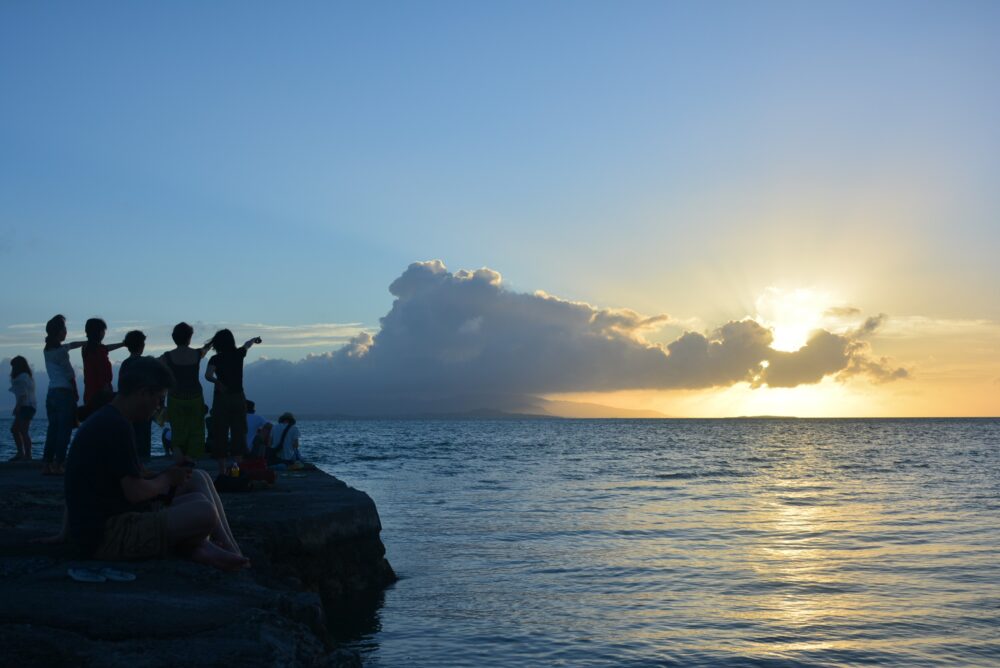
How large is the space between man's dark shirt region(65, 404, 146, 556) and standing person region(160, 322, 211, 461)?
4.71 metres

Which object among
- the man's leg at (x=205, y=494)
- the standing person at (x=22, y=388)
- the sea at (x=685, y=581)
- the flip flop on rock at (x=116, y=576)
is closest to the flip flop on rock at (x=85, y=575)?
the flip flop on rock at (x=116, y=576)

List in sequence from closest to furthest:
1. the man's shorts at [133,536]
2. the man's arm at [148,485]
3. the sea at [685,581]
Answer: the man's arm at [148,485] < the man's shorts at [133,536] < the sea at [685,581]

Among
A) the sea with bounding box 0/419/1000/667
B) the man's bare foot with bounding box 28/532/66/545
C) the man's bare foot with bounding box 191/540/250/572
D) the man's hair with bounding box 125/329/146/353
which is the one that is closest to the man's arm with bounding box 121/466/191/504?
the man's bare foot with bounding box 191/540/250/572

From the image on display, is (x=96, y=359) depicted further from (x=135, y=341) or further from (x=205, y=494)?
(x=205, y=494)

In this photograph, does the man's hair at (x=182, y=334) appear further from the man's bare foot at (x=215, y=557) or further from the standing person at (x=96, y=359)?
the man's bare foot at (x=215, y=557)

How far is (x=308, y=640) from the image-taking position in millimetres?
5449

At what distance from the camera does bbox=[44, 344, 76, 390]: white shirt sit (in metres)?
11.5

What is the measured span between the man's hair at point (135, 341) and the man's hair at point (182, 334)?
1.08 meters

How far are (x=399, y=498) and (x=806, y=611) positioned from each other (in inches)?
580

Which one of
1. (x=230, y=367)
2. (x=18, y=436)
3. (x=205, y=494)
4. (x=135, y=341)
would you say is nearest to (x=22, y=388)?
(x=18, y=436)

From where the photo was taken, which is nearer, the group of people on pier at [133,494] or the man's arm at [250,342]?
the group of people on pier at [133,494]

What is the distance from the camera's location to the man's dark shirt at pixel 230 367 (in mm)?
11180

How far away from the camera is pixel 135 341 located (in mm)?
11250

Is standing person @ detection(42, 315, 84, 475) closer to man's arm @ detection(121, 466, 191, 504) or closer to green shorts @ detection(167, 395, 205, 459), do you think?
green shorts @ detection(167, 395, 205, 459)
